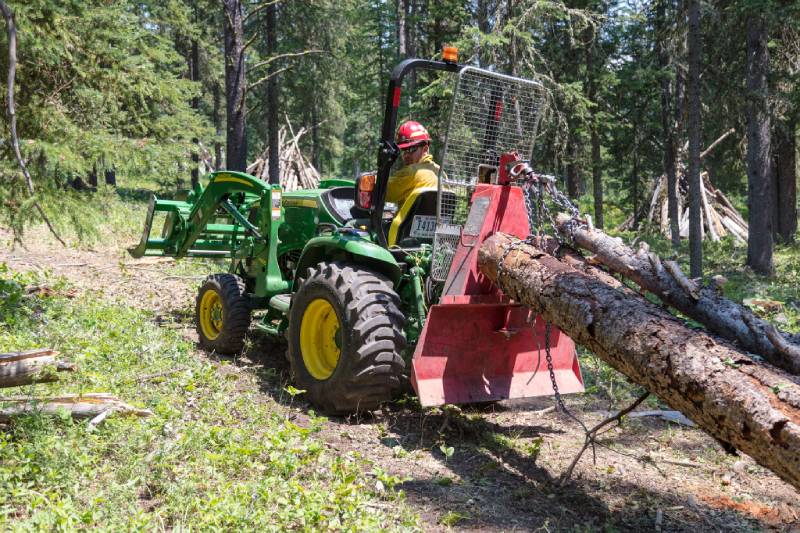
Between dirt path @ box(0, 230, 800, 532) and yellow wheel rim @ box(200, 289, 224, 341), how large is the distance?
847 millimetres

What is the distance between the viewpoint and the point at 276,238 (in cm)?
715

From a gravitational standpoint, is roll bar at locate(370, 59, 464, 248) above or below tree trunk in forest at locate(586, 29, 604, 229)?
below

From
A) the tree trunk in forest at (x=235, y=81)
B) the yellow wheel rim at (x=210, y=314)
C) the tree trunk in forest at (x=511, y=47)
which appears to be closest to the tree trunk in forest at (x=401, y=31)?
the tree trunk in forest at (x=511, y=47)

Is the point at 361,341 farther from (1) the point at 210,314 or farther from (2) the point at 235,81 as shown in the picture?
(2) the point at 235,81

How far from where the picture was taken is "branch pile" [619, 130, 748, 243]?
22.5 m

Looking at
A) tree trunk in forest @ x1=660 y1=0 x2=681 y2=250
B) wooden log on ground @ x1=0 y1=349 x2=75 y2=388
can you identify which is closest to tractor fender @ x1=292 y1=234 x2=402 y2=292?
wooden log on ground @ x1=0 y1=349 x2=75 y2=388

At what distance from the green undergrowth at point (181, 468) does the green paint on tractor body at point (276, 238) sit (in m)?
1.29

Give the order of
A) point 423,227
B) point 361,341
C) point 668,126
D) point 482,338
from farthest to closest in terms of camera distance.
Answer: point 668,126 → point 423,227 → point 482,338 → point 361,341

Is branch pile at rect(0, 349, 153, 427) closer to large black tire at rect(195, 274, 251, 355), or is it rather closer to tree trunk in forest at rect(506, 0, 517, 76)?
large black tire at rect(195, 274, 251, 355)

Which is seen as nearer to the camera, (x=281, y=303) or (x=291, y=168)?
(x=281, y=303)

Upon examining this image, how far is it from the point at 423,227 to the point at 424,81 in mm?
14147

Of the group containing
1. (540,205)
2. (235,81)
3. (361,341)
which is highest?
(235,81)

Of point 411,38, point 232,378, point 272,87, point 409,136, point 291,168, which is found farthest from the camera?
point 291,168

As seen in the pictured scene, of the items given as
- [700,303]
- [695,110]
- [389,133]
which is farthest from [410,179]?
[695,110]
